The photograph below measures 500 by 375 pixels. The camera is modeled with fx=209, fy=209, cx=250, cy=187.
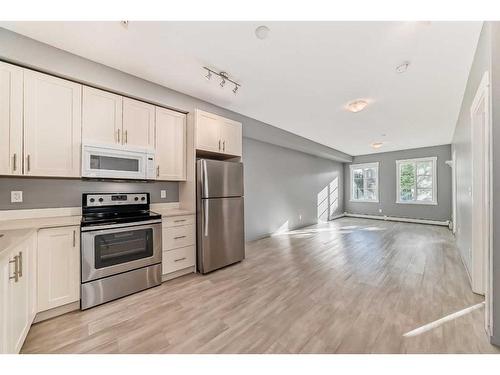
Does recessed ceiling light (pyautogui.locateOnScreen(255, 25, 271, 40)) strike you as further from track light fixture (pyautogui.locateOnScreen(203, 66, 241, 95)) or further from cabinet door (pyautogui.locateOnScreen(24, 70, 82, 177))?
cabinet door (pyautogui.locateOnScreen(24, 70, 82, 177))

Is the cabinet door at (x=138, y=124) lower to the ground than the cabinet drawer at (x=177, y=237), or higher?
higher

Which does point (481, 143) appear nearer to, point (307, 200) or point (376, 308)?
point (376, 308)

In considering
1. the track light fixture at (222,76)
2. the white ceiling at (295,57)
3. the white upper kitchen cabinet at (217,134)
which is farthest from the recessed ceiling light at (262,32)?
the white upper kitchen cabinet at (217,134)

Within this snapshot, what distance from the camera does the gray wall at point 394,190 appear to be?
691 cm

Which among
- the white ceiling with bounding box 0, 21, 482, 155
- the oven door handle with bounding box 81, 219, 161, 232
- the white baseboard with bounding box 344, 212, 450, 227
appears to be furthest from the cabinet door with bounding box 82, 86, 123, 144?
the white baseboard with bounding box 344, 212, 450, 227

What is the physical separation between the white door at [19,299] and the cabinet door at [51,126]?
84 centimetres

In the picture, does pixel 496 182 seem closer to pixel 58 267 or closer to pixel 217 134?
pixel 217 134

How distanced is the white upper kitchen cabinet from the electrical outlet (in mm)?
1979

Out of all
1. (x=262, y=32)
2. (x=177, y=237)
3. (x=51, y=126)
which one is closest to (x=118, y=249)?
(x=177, y=237)

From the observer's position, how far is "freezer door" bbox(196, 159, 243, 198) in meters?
3.05

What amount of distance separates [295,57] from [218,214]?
2263mm

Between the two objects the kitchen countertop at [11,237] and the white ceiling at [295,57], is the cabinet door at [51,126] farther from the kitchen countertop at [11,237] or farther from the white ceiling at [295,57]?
the kitchen countertop at [11,237]
